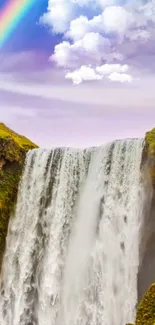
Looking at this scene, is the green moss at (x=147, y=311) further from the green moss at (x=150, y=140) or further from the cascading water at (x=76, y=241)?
the green moss at (x=150, y=140)

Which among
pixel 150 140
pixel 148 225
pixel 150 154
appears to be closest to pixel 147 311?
pixel 148 225

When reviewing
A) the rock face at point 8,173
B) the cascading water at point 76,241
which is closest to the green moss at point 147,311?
the cascading water at point 76,241

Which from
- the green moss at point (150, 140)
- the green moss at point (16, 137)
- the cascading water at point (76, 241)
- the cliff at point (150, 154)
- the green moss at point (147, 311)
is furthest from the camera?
the green moss at point (16, 137)

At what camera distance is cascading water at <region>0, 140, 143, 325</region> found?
80.1 ft

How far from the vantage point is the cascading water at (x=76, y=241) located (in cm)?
2442

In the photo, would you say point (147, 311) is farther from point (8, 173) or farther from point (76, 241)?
point (8, 173)

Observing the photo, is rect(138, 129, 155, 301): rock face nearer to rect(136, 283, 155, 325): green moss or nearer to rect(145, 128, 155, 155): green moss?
rect(145, 128, 155, 155): green moss

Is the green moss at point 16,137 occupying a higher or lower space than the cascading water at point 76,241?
higher

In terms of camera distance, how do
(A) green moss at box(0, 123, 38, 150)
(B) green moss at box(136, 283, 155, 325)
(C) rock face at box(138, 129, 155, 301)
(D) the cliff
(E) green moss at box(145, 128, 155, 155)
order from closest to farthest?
(B) green moss at box(136, 283, 155, 325)
(C) rock face at box(138, 129, 155, 301)
(D) the cliff
(E) green moss at box(145, 128, 155, 155)
(A) green moss at box(0, 123, 38, 150)

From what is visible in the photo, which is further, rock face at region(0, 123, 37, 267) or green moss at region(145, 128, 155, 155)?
rock face at region(0, 123, 37, 267)

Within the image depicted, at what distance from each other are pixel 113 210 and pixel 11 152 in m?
10.3

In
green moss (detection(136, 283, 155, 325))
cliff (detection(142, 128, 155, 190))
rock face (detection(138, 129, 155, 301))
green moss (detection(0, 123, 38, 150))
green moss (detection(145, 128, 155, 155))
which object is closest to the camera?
green moss (detection(136, 283, 155, 325))

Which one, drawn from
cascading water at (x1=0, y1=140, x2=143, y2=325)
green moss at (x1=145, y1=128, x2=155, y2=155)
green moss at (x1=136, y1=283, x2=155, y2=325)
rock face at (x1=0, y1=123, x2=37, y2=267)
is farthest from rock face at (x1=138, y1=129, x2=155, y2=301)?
green moss at (x1=136, y1=283, x2=155, y2=325)

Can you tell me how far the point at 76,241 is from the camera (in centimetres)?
2686
